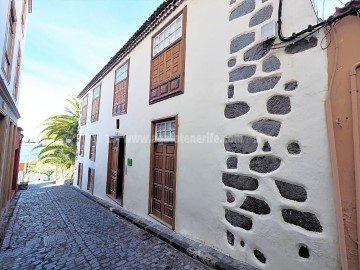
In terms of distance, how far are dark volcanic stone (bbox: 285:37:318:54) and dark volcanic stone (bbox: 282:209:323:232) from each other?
2.19 meters

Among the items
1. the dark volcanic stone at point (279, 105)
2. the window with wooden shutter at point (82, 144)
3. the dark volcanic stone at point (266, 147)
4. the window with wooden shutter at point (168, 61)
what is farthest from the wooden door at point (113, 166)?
the dark volcanic stone at point (279, 105)

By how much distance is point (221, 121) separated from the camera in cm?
401

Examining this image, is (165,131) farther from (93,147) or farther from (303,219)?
(93,147)

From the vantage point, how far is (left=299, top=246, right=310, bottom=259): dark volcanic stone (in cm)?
267

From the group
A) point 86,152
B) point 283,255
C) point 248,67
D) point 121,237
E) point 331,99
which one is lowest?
point 121,237

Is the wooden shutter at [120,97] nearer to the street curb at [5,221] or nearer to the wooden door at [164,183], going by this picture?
the wooden door at [164,183]

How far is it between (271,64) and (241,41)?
0.82 metres

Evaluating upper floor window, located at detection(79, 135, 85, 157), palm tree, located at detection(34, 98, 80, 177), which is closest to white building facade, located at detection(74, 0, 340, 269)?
upper floor window, located at detection(79, 135, 85, 157)

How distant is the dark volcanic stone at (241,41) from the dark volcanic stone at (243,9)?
1.33ft

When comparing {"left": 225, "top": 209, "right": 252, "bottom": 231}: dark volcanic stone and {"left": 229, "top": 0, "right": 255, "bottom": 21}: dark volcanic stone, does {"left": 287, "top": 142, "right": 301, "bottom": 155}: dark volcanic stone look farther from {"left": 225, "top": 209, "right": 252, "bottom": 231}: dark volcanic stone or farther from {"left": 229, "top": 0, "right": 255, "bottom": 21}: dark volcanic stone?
{"left": 229, "top": 0, "right": 255, "bottom": 21}: dark volcanic stone

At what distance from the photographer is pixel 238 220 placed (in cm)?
352

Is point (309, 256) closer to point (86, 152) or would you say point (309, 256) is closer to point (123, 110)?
point (123, 110)

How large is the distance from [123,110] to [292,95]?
6.37 m

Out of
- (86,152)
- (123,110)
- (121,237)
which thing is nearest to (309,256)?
(121,237)
